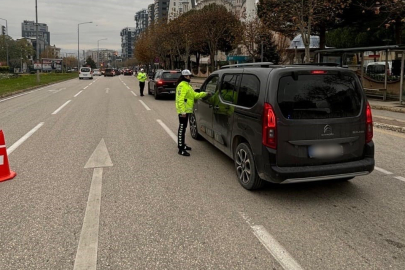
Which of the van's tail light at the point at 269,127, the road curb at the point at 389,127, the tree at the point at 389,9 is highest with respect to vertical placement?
the tree at the point at 389,9

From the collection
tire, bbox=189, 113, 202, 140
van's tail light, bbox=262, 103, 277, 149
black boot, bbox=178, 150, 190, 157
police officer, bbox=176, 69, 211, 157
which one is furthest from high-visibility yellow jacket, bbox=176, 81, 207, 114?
van's tail light, bbox=262, 103, 277, 149

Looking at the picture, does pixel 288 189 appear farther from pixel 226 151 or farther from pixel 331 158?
pixel 226 151

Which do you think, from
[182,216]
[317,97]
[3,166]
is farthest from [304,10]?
[182,216]

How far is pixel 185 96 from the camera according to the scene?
693 centimetres

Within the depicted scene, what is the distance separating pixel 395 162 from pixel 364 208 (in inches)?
107

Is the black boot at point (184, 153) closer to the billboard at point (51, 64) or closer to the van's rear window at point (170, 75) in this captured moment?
the van's rear window at point (170, 75)

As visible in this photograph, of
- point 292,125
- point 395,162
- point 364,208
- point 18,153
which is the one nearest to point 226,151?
point 292,125

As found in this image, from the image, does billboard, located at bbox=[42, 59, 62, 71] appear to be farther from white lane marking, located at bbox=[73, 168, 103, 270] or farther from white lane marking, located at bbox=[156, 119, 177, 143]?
white lane marking, located at bbox=[73, 168, 103, 270]

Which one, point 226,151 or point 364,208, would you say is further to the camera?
point 226,151

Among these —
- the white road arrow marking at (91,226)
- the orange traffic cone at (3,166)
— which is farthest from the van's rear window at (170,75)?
the orange traffic cone at (3,166)

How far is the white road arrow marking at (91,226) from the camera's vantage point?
3.18 m

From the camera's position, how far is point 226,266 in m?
3.11

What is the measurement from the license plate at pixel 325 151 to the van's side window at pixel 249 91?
0.97 metres

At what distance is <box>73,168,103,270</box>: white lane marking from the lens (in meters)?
3.16
